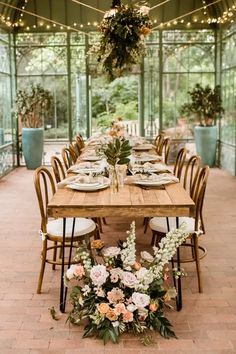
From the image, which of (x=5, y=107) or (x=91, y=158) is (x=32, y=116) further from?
(x=91, y=158)

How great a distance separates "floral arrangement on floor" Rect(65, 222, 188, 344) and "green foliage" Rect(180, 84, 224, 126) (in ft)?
24.7

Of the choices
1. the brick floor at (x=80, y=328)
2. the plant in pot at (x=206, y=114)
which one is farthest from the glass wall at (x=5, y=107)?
the brick floor at (x=80, y=328)

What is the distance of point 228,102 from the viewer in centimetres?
1062

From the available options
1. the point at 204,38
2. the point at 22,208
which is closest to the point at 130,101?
the point at 204,38

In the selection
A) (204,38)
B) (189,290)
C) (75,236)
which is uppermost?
(204,38)

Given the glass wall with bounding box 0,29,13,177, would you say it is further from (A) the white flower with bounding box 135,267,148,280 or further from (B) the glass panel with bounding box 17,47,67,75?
(A) the white flower with bounding box 135,267,148,280

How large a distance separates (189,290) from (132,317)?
93 centimetres

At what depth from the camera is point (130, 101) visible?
11.7m

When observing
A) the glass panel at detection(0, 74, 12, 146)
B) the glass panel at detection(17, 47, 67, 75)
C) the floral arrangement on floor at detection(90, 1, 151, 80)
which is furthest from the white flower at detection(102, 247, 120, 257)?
the glass panel at detection(17, 47, 67, 75)

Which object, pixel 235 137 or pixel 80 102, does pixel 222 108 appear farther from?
pixel 80 102

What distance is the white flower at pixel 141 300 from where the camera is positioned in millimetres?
3229

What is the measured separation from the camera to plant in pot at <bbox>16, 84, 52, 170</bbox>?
10.7 metres

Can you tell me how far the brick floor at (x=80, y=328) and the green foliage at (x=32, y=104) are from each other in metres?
4.64

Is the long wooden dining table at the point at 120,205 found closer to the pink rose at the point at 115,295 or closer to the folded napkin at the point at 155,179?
the folded napkin at the point at 155,179
